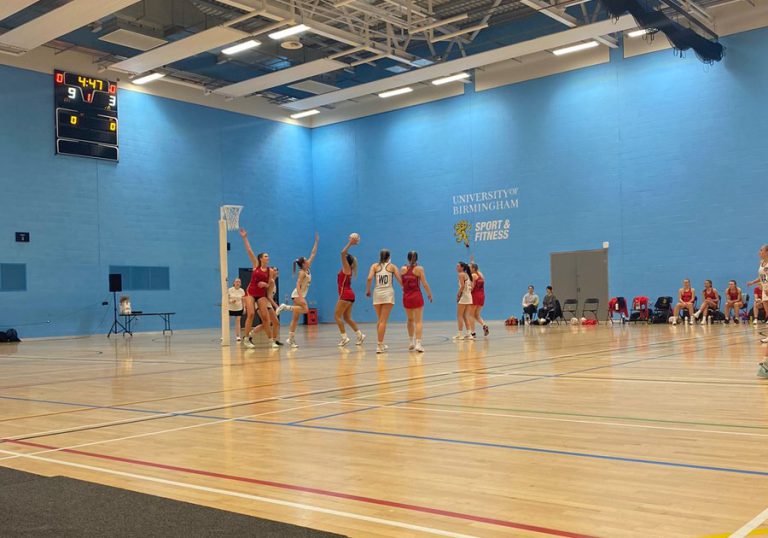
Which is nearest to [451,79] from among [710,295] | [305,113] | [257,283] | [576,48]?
[576,48]

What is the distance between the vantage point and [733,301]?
72.4 ft

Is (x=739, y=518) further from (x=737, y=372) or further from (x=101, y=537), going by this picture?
(x=737, y=372)

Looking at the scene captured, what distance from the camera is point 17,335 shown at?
2412 cm

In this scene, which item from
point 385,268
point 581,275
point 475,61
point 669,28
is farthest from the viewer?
point 581,275

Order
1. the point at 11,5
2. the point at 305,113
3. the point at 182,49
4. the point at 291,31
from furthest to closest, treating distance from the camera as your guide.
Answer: the point at 305,113 < the point at 182,49 < the point at 291,31 < the point at 11,5

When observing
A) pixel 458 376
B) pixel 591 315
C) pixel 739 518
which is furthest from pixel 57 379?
pixel 591 315

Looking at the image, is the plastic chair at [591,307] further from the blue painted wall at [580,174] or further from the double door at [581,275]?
the blue painted wall at [580,174]

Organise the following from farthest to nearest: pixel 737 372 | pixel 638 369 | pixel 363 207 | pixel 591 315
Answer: pixel 363 207 < pixel 591 315 < pixel 638 369 < pixel 737 372

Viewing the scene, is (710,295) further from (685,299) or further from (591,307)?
(591,307)

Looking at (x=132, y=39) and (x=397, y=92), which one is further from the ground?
(x=132, y=39)

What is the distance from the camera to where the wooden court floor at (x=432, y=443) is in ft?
11.2

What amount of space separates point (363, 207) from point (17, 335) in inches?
559

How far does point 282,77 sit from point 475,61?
22.1 feet

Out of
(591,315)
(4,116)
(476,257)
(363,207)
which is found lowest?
(591,315)
